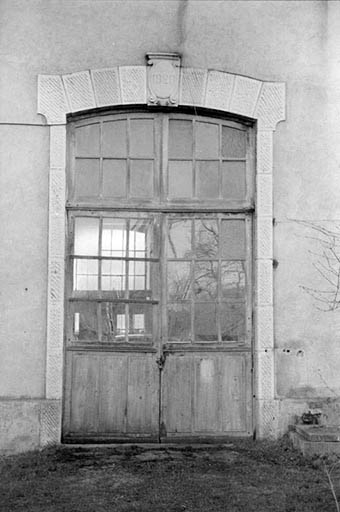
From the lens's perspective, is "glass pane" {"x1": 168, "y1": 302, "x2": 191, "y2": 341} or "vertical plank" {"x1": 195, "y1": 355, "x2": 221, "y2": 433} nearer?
"vertical plank" {"x1": 195, "y1": 355, "x2": 221, "y2": 433}

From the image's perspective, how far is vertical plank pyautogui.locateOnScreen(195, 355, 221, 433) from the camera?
21.6ft

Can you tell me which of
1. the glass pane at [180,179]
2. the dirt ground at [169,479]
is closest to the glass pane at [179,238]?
the glass pane at [180,179]

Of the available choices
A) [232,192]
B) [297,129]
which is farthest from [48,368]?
[297,129]

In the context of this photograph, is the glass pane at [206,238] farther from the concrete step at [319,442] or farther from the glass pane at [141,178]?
the concrete step at [319,442]

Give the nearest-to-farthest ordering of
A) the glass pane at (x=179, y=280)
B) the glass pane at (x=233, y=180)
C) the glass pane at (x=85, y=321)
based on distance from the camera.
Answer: the glass pane at (x=85, y=321)
the glass pane at (x=179, y=280)
the glass pane at (x=233, y=180)

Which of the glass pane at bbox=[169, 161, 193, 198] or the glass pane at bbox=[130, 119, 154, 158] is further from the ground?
the glass pane at bbox=[130, 119, 154, 158]

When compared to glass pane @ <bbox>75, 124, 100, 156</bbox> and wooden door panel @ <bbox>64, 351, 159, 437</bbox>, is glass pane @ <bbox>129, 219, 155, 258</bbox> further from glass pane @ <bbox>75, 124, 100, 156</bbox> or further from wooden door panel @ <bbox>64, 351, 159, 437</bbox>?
wooden door panel @ <bbox>64, 351, 159, 437</bbox>

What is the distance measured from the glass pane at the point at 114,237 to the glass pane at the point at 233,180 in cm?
106

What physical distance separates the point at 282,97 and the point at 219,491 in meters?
3.71

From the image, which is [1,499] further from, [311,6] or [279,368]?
[311,6]

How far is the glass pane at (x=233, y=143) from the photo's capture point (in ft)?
22.5

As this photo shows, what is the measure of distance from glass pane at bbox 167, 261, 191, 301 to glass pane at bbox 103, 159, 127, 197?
2.83 feet

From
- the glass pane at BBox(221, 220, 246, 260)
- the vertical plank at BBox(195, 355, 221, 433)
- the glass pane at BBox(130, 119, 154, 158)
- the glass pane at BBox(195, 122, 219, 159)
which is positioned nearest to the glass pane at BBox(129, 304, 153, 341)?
the vertical plank at BBox(195, 355, 221, 433)

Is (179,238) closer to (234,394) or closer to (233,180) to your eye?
(233,180)
